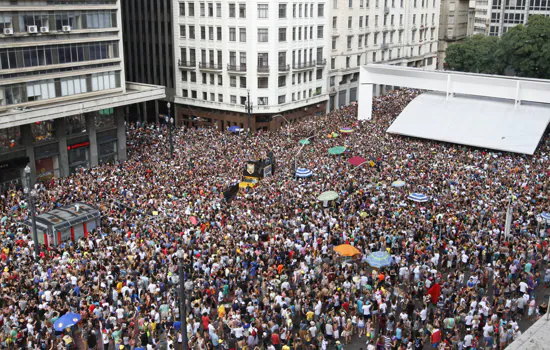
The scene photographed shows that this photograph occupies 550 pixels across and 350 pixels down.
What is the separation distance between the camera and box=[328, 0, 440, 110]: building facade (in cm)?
7519

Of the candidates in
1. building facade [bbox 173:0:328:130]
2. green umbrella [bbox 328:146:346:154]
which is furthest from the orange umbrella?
building facade [bbox 173:0:328:130]

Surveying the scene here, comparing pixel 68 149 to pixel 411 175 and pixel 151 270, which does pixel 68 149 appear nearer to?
pixel 151 270

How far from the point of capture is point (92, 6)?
49.4m

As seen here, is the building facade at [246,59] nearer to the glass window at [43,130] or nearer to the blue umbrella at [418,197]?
the glass window at [43,130]

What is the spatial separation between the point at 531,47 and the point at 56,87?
56.0 metres

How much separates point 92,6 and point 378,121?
29730mm

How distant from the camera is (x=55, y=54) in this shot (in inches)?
1845

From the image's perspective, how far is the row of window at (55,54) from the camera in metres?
43.7

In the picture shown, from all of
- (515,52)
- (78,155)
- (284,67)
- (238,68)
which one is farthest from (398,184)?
(515,52)

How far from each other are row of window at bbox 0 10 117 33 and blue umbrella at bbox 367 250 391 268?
1245 inches

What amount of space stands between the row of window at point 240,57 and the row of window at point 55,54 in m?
15.7

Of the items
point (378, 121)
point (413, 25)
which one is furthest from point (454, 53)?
point (378, 121)

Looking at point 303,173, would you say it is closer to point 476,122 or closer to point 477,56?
point 476,122

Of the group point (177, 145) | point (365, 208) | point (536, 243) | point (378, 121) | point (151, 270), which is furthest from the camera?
point (378, 121)
